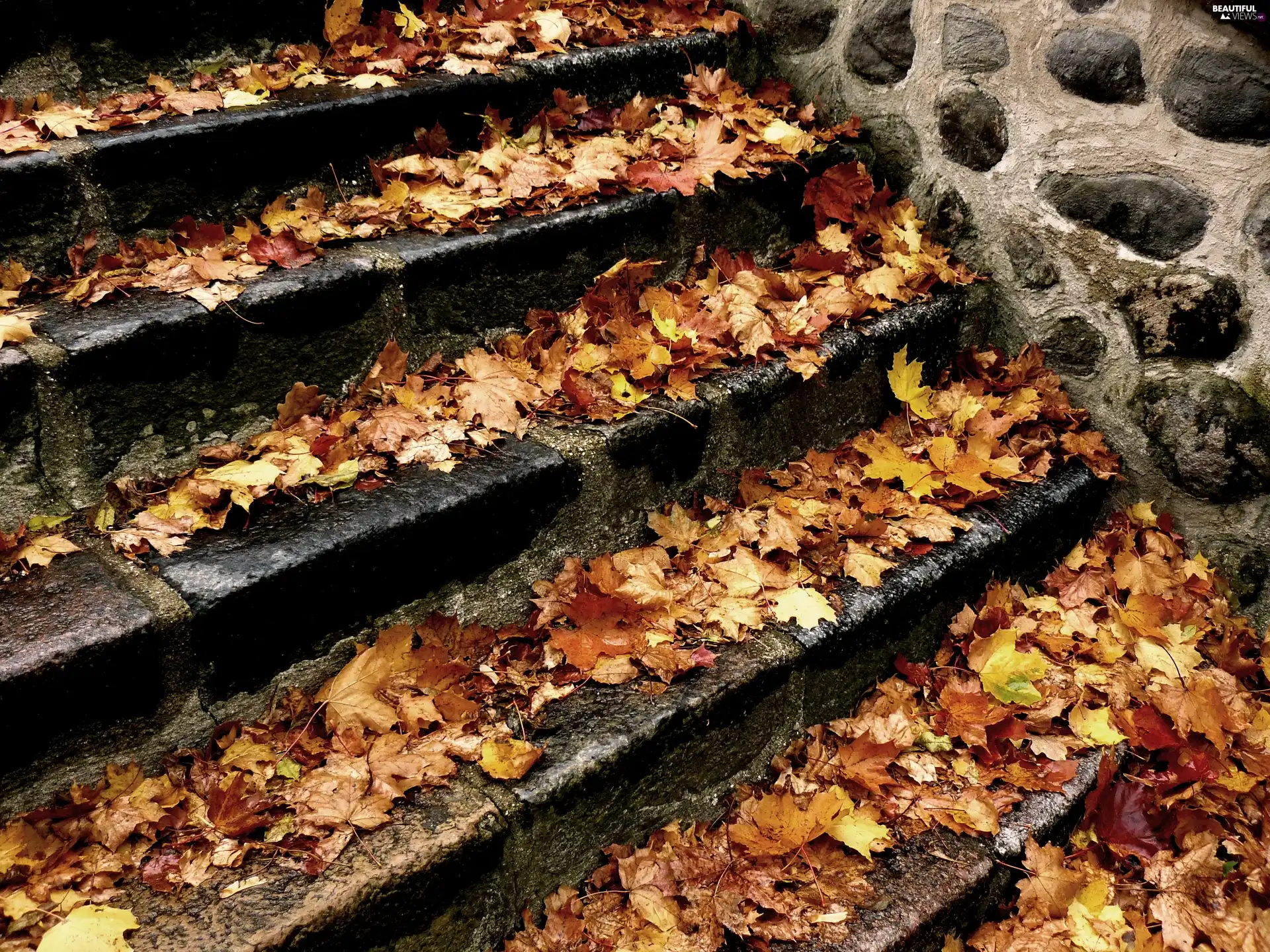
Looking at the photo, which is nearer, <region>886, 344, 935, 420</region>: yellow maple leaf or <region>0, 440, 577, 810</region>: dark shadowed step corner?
<region>0, 440, 577, 810</region>: dark shadowed step corner

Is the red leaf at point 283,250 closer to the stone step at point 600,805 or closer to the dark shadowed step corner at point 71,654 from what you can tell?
the dark shadowed step corner at point 71,654

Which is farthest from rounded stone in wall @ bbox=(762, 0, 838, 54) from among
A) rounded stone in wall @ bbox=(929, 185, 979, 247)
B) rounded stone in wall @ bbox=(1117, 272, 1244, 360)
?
rounded stone in wall @ bbox=(1117, 272, 1244, 360)

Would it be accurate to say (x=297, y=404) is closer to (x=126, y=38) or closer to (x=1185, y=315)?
(x=126, y=38)

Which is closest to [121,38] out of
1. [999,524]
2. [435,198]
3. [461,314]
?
[435,198]

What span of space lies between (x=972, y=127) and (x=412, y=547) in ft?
7.24

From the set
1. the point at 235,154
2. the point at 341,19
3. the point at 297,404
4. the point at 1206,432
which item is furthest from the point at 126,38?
the point at 1206,432

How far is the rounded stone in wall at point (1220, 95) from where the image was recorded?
2408mm

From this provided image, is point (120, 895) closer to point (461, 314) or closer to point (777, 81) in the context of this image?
point (461, 314)

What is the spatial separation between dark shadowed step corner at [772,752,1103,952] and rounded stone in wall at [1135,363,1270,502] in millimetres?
1089

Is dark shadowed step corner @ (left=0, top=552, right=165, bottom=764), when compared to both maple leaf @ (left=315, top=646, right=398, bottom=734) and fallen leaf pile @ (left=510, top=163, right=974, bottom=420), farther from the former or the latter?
fallen leaf pile @ (left=510, top=163, right=974, bottom=420)

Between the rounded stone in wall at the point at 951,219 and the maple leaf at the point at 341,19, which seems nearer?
the maple leaf at the point at 341,19

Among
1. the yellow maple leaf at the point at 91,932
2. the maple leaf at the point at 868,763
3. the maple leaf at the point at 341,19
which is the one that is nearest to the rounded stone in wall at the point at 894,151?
the maple leaf at the point at 341,19

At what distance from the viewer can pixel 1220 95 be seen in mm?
2457

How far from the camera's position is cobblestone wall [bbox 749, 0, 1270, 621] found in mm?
2521
